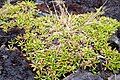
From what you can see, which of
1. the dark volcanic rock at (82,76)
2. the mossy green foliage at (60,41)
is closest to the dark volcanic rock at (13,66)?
the mossy green foliage at (60,41)

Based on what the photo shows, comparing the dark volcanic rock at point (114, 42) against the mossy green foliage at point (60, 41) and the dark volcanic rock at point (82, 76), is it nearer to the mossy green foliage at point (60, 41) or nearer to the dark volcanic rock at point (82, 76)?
the mossy green foliage at point (60, 41)

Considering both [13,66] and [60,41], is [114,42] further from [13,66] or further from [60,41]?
[13,66]

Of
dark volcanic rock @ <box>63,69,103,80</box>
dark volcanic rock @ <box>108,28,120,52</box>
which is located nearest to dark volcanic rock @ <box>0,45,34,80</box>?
dark volcanic rock @ <box>63,69,103,80</box>

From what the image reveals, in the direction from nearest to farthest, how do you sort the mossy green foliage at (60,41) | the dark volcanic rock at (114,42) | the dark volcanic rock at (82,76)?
the dark volcanic rock at (82,76) → the mossy green foliage at (60,41) → the dark volcanic rock at (114,42)

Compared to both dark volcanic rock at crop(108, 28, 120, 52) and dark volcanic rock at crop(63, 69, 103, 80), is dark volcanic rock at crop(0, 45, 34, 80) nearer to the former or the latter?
dark volcanic rock at crop(63, 69, 103, 80)

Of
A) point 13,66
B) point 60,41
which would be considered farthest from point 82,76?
point 13,66

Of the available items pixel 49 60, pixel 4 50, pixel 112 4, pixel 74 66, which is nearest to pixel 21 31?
pixel 4 50

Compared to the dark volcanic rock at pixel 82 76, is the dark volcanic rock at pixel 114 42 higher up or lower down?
higher up

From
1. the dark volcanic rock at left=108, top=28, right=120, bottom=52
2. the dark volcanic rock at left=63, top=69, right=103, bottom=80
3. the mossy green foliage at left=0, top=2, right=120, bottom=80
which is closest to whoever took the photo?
the dark volcanic rock at left=63, top=69, right=103, bottom=80
